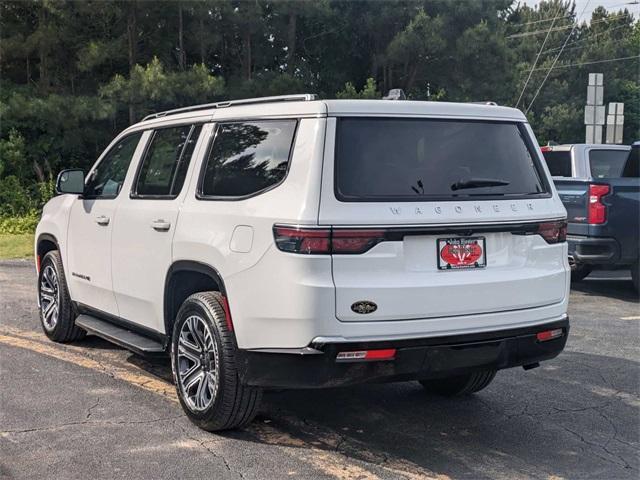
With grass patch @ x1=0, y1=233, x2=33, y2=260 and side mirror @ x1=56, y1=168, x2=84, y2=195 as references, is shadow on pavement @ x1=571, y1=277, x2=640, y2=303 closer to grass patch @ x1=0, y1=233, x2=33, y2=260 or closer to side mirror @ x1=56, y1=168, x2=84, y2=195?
side mirror @ x1=56, y1=168, x2=84, y2=195

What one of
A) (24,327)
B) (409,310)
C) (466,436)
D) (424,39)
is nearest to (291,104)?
(409,310)

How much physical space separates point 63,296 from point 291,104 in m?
3.17

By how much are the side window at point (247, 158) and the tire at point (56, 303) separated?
238 cm

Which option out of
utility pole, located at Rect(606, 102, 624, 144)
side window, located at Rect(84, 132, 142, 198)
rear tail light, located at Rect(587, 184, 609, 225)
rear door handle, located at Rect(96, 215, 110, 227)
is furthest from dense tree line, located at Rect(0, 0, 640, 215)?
rear door handle, located at Rect(96, 215, 110, 227)

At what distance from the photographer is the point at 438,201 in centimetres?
396

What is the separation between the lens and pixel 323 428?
14.9ft

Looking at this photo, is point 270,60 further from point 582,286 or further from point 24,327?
point 24,327

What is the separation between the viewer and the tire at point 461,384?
16.6ft

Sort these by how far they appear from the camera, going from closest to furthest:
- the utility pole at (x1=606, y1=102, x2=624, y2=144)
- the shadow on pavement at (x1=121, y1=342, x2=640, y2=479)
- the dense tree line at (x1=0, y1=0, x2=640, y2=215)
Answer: the shadow on pavement at (x1=121, y1=342, x2=640, y2=479) < the utility pole at (x1=606, y1=102, x2=624, y2=144) < the dense tree line at (x1=0, y1=0, x2=640, y2=215)

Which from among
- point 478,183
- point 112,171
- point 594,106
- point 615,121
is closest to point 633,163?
point 478,183

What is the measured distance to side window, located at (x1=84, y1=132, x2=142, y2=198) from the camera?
558cm

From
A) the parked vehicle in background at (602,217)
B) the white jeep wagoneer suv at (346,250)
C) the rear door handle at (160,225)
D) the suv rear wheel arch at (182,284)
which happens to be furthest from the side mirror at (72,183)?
the parked vehicle in background at (602,217)

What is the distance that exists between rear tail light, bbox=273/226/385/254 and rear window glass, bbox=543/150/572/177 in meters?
6.81

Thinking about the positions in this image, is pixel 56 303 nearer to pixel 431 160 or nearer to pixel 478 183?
pixel 431 160
